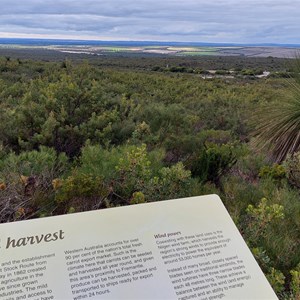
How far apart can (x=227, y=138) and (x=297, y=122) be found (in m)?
2.56

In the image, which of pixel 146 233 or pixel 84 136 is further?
pixel 84 136

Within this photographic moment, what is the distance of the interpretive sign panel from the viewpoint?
1929 mm

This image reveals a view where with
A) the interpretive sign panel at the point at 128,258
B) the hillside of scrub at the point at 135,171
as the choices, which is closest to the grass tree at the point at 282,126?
the hillside of scrub at the point at 135,171

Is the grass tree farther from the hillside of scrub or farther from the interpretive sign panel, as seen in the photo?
the interpretive sign panel

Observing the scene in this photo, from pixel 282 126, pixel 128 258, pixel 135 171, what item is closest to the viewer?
pixel 128 258

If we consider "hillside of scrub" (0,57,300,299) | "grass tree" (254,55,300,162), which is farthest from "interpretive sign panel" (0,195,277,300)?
"grass tree" (254,55,300,162)

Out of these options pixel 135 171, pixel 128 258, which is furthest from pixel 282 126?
pixel 128 258

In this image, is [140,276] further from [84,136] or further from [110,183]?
[84,136]

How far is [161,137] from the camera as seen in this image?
22.6ft

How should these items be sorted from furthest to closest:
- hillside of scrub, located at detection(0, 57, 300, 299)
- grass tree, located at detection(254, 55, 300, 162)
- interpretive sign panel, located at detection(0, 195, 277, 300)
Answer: grass tree, located at detection(254, 55, 300, 162)
hillside of scrub, located at detection(0, 57, 300, 299)
interpretive sign panel, located at detection(0, 195, 277, 300)

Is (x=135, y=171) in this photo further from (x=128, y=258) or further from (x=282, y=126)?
(x=282, y=126)

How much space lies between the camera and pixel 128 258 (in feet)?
6.89

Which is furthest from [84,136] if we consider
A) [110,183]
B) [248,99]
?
[248,99]

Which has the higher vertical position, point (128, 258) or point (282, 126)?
point (128, 258)
